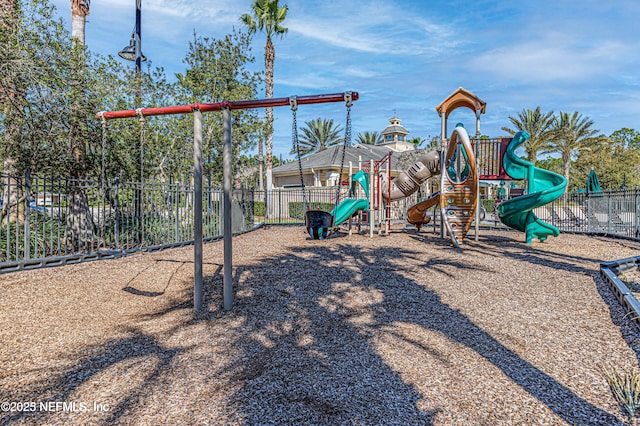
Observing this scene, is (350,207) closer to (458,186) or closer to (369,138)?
(458,186)

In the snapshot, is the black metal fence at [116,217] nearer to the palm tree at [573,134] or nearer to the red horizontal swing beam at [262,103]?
the red horizontal swing beam at [262,103]

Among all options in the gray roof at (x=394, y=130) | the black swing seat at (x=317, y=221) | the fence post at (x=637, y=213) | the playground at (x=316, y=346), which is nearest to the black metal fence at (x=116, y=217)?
the fence post at (x=637, y=213)

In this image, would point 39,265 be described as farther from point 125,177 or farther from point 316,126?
point 316,126

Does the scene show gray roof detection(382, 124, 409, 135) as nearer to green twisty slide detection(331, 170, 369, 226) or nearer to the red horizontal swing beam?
green twisty slide detection(331, 170, 369, 226)

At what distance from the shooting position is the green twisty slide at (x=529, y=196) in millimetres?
10844

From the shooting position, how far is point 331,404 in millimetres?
2746

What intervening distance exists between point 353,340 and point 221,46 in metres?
14.6

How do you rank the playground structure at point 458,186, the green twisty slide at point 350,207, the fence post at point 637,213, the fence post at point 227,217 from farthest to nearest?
the fence post at point 637,213, the green twisty slide at point 350,207, the playground structure at point 458,186, the fence post at point 227,217

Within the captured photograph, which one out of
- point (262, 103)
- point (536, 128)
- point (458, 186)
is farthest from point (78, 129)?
point (536, 128)

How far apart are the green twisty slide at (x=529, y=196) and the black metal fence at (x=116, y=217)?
12.7 feet

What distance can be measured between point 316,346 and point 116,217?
726cm

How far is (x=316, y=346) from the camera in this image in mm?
3807

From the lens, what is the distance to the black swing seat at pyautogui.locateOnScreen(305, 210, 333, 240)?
38.3 feet

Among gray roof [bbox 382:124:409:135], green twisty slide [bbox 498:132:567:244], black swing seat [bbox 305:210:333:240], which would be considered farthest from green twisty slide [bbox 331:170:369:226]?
gray roof [bbox 382:124:409:135]
